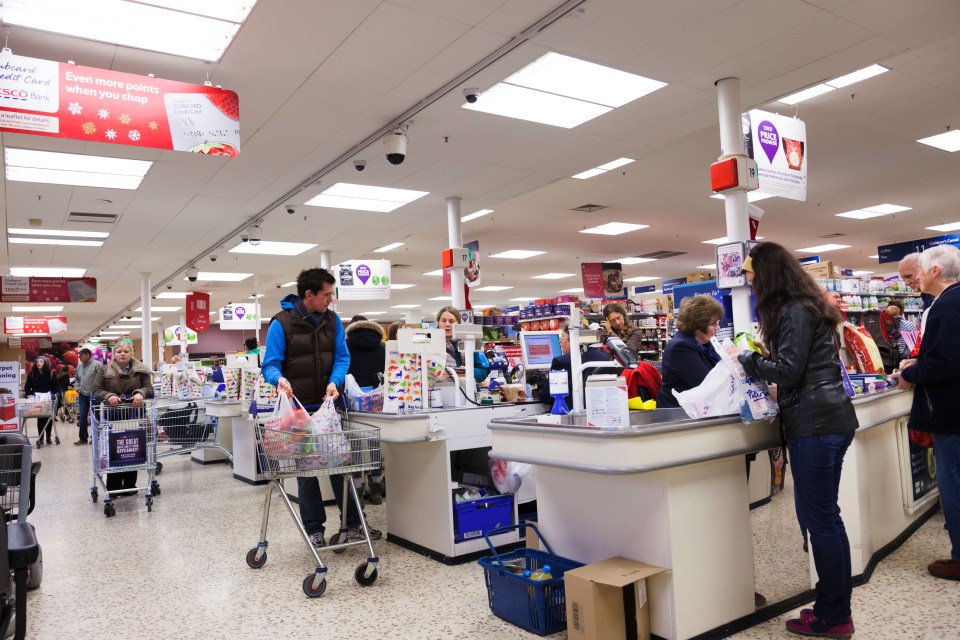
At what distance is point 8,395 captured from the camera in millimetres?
6129

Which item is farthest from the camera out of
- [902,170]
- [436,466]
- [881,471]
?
[902,170]

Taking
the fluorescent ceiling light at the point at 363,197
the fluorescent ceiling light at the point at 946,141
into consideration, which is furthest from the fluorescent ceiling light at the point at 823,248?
the fluorescent ceiling light at the point at 363,197

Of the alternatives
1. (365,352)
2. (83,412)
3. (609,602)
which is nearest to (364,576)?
(609,602)

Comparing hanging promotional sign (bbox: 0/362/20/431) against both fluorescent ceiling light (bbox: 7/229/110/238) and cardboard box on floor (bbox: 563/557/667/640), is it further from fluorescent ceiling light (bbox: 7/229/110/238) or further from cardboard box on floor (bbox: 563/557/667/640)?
cardboard box on floor (bbox: 563/557/667/640)

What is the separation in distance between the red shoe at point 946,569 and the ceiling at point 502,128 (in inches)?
140

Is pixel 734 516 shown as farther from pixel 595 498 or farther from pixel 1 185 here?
pixel 1 185

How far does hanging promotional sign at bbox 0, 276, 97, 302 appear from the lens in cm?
1260

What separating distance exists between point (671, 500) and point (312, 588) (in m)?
2.06

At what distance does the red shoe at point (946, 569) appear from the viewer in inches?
138

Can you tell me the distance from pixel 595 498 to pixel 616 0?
10.5 feet

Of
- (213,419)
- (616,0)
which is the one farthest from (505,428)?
(213,419)

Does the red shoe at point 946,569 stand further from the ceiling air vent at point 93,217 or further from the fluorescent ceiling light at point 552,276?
the fluorescent ceiling light at point 552,276

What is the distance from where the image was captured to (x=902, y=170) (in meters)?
9.45

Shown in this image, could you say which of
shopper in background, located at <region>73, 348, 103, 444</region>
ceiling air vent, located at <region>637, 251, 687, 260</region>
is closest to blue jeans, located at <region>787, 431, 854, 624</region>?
shopper in background, located at <region>73, 348, 103, 444</region>
